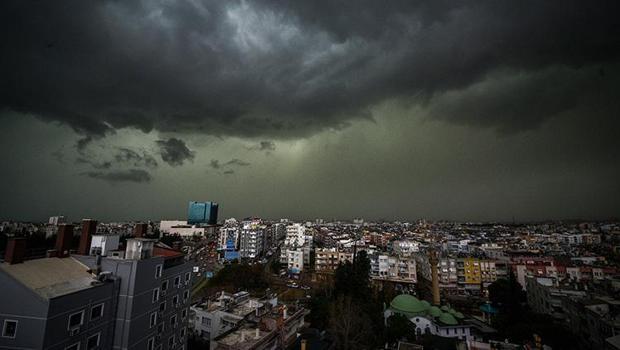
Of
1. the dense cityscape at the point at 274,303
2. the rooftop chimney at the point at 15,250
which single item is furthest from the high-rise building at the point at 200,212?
the rooftop chimney at the point at 15,250

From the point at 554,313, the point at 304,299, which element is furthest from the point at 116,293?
the point at 554,313

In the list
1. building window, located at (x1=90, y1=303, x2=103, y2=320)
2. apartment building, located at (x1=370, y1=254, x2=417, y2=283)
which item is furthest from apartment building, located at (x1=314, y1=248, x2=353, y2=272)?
building window, located at (x1=90, y1=303, x2=103, y2=320)

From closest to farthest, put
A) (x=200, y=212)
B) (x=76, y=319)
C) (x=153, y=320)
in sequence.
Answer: (x=76, y=319) < (x=153, y=320) < (x=200, y=212)

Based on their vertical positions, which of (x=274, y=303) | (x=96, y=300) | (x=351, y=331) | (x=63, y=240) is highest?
(x=63, y=240)

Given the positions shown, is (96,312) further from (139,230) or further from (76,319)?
(139,230)

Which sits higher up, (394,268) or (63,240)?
(63,240)

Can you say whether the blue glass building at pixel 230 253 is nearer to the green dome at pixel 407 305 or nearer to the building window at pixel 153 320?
the green dome at pixel 407 305

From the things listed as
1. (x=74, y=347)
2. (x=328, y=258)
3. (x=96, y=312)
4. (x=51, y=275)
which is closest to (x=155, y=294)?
(x=96, y=312)
